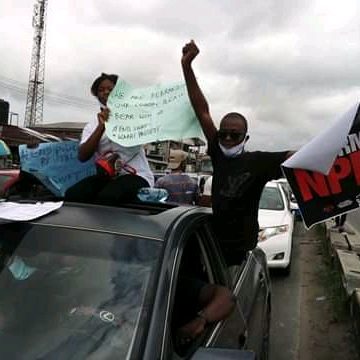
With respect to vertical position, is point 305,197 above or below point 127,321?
above

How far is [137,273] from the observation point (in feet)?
7.64

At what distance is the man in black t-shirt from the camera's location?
3533 millimetres

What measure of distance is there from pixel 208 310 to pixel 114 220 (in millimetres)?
620

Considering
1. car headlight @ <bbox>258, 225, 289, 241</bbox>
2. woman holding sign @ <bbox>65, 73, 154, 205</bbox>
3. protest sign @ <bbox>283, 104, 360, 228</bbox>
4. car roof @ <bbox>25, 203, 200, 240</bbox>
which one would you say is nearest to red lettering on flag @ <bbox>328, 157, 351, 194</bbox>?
protest sign @ <bbox>283, 104, 360, 228</bbox>

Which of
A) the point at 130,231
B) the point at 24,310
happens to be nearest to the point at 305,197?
the point at 130,231

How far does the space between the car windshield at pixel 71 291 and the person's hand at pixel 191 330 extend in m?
0.32

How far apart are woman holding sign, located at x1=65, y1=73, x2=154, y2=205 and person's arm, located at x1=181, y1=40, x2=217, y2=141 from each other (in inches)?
19.4

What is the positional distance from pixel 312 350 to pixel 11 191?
3.20 meters

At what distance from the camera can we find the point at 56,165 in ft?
11.9

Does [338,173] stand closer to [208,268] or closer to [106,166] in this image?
[208,268]

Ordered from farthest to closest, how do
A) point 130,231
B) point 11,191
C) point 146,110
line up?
1. point 11,191
2. point 146,110
3. point 130,231

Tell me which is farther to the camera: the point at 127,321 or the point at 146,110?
the point at 146,110

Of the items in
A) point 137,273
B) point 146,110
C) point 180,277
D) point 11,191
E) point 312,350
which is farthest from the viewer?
point 312,350

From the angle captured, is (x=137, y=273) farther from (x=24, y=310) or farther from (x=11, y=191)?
(x=11, y=191)
